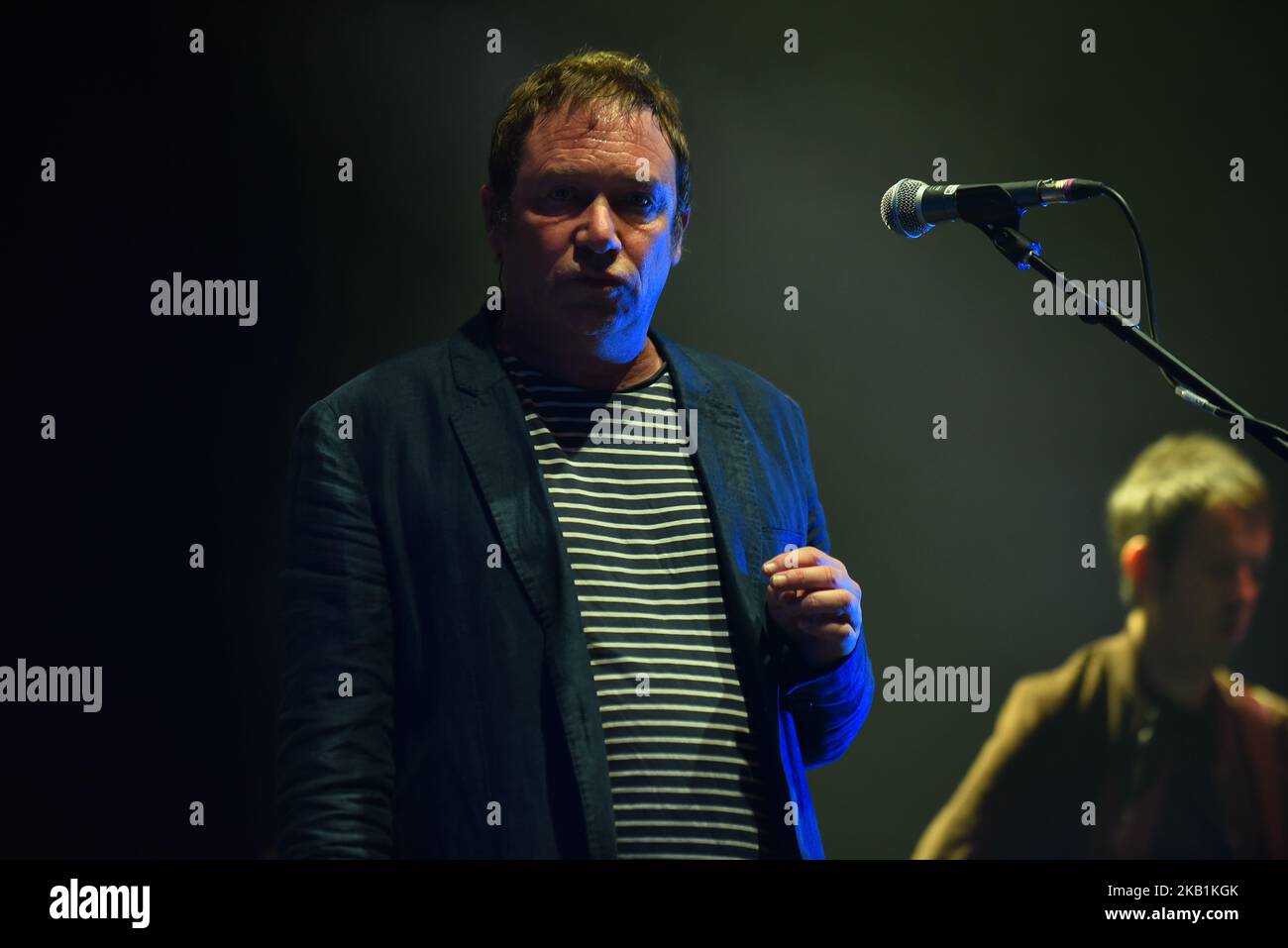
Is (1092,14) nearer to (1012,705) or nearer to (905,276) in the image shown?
(905,276)

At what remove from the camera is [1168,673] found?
8.97ft

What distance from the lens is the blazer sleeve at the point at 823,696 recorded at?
2043 mm

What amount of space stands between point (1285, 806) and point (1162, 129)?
4.87 ft

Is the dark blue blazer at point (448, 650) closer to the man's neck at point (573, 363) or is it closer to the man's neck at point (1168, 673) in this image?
the man's neck at point (573, 363)

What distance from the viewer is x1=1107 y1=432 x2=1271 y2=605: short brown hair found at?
277 cm

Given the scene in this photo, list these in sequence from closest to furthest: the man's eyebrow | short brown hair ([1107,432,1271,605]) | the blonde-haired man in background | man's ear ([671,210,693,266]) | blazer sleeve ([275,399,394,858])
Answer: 1. blazer sleeve ([275,399,394,858])
2. the man's eyebrow
3. man's ear ([671,210,693,266])
4. the blonde-haired man in background
5. short brown hair ([1107,432,1271,605])

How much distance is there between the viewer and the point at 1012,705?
8.89 ft

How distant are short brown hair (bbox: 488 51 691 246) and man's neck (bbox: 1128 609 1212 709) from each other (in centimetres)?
135

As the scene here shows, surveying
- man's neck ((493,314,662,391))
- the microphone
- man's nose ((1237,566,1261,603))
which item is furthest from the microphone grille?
man's nose ((1237,566,1261,603))

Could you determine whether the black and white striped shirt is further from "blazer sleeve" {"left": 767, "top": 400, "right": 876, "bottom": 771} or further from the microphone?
the microphone

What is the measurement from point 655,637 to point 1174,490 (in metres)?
1.39

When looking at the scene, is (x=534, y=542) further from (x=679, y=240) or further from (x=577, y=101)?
(x=577, y=101)

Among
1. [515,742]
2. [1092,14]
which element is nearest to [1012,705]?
[515,742]

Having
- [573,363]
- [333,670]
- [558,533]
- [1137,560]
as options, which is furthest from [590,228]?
[1137,560]
